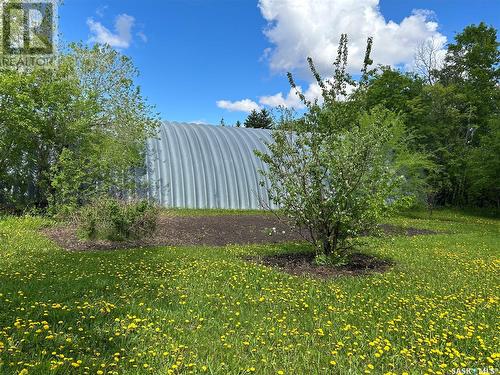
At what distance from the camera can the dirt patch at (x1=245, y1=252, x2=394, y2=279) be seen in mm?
9125

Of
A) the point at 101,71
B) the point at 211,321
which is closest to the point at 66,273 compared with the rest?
the point at 211,321

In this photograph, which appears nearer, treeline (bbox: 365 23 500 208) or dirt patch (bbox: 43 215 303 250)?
dirt patch (bbox: 43 215 303 250)

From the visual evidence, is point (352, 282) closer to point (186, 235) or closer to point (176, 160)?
point (186, 235)

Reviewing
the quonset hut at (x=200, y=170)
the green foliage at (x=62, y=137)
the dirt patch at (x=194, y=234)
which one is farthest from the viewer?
the quonset hut at (x=200, y=170)

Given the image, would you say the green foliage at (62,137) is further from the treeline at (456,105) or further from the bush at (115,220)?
the treeline at (456,105)

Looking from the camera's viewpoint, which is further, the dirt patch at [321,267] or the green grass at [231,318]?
the dirt patch at [321,267]

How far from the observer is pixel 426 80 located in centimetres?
4534

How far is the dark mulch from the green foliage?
3.20 metres

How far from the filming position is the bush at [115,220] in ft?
42.2

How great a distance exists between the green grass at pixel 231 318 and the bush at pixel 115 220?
9.57 feet

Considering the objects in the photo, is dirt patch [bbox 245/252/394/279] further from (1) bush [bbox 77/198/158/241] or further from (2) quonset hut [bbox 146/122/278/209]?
(2) quonset hut [bbox 146/122/278/209]

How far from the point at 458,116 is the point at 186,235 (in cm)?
3058

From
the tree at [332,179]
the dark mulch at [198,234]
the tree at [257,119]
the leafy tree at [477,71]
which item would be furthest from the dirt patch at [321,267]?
the tree at [257,119]

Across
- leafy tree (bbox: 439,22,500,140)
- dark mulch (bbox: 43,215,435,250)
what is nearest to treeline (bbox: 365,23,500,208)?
leafy tree (bbox: 439,22,500,140)
